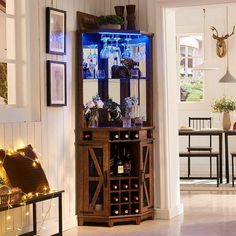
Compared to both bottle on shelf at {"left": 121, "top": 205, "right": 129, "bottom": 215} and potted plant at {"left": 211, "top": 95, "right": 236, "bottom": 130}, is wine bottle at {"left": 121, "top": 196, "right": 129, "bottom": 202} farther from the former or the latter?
potted plant at {"left": 211, "top": 95, "right": 236, "bottom": 130}

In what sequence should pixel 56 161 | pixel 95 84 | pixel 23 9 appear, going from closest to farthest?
pixel 23 9 → pixel 56 161 → pixel 95 84

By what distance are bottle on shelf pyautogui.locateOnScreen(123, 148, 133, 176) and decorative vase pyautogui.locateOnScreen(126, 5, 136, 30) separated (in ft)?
4.65

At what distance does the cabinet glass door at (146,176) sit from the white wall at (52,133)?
0.78 meters

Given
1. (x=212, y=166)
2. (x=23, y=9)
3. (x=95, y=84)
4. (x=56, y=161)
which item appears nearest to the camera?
(x=23, y=9)

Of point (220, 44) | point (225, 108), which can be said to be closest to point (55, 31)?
point (225, 108)

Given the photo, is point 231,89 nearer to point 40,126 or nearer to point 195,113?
point 195,113

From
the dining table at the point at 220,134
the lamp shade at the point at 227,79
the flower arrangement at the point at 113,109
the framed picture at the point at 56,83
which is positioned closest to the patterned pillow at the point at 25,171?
the framed picture at the point at 56,83

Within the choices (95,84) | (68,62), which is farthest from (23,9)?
(95,84)

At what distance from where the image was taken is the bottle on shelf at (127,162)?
693 cm

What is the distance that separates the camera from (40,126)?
6258 mm

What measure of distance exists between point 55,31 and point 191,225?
254 cm

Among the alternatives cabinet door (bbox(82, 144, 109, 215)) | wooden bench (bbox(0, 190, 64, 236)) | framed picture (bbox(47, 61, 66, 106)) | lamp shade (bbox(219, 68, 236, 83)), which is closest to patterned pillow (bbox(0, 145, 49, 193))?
wooden bench (bbox(0, 190, 64, 236))

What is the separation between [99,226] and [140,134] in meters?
1.10

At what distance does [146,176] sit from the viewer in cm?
709
